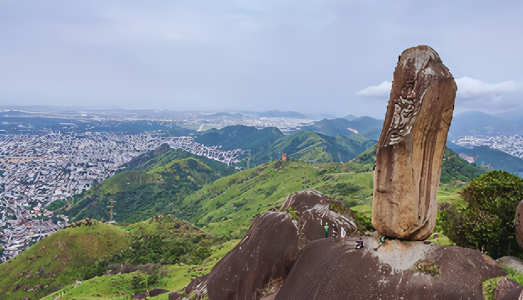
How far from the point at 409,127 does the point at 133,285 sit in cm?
4742

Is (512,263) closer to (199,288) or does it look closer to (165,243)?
(199,288)

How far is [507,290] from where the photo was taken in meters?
8.45

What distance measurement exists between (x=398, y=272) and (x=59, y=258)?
77356mm

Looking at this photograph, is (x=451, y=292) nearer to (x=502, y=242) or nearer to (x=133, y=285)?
(x=502, y=242)

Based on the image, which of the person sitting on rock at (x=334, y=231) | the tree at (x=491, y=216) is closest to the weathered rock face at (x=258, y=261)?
the person sitting on rock at (x=334, y=231)

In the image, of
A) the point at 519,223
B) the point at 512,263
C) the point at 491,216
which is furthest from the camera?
the point at 491,216

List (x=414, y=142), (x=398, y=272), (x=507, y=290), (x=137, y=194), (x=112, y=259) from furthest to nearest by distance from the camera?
(x=137, y=194) < (x=112, y=259) < (x=414, y=142) < (x=398, y=272) < (x=507, y=290)

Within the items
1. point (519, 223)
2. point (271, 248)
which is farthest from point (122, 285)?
point (519, 223)

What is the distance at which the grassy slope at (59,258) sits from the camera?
5781 cm

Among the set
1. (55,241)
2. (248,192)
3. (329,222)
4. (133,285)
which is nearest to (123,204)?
(248,192)

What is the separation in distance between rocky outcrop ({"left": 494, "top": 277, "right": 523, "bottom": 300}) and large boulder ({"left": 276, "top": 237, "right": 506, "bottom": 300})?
516mm

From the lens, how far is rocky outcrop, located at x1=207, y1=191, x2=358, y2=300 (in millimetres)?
15734

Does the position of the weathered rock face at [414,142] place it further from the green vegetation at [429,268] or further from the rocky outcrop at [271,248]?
the rocky outcrop at [271,248]

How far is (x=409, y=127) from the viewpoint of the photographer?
1034cm
